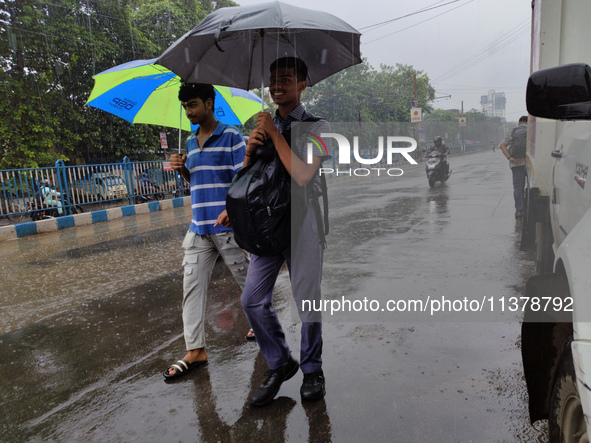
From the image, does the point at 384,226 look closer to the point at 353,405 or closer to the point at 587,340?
the point at 353,405

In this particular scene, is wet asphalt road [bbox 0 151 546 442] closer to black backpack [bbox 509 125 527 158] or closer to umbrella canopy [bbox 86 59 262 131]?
black backpack [bbox 509 125 527 158]

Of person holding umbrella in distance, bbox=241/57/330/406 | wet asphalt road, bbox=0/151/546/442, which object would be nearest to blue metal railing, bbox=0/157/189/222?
wet asphalt road, bbox=0/151/546/442

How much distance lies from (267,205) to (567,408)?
4.76ft

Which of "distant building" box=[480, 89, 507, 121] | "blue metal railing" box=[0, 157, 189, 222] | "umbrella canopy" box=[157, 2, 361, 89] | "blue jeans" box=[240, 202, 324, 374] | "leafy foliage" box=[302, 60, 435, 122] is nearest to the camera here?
"umbrella canopy" box=[157, 2, 361, 89]

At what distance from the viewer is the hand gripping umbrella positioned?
11.0ft

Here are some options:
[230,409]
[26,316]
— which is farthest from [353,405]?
[26,316]

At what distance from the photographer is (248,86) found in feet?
10.0

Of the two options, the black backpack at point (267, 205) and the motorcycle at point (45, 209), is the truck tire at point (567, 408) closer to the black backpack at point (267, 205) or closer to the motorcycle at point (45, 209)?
the black backpack at point (267, 205)

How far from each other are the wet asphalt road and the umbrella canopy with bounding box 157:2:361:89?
1.83m

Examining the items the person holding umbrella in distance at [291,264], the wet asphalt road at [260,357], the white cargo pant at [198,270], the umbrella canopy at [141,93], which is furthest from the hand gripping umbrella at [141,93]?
the wet asphalt road at [260,357]

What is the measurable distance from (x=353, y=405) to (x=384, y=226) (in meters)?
5.27

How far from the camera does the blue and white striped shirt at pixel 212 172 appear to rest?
2873mm

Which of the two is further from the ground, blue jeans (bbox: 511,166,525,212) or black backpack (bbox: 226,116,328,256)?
black backpack (bbox: 226,116,328,256)

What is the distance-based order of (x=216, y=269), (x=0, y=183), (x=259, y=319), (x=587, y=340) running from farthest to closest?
(x=0, y=183) < (x=216, y=269) < (x=259, y=319) < (x=587, y=340)
